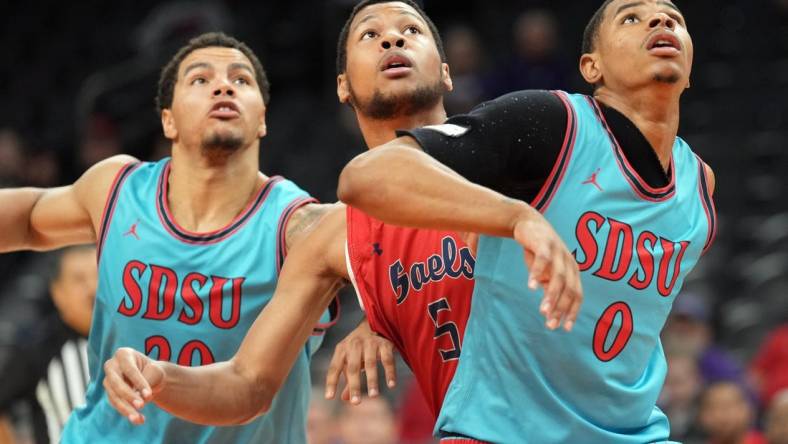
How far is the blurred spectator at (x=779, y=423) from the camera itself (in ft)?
25.0

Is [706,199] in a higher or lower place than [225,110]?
lower

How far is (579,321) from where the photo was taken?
13.8 feet

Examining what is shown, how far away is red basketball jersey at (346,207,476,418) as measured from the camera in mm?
4676

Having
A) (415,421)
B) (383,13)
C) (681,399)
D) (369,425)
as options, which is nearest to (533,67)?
(415,421)

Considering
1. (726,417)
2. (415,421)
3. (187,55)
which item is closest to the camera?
(187,55)

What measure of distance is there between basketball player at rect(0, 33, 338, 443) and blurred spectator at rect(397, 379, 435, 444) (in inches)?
134

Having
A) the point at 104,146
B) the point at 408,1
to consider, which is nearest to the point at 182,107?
the point at 408,1

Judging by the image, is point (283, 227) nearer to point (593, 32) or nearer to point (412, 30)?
point (412, 30)

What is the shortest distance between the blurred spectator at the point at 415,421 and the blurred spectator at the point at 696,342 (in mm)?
1665

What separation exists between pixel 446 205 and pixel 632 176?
2.83 ft

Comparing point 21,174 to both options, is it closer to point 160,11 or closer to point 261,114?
point 160,11

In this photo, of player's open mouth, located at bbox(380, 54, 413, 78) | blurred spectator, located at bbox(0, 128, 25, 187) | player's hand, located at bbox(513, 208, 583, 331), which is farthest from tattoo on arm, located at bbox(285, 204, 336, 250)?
blurred spectator, located at bbox(0, 128, 25, 187)

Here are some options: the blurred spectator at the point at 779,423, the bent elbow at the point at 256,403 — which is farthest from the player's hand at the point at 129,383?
the blurred spectator at the point at 779,423

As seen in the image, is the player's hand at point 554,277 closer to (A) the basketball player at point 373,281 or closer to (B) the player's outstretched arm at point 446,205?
(B) the player's outstretched arm at point 446,205
